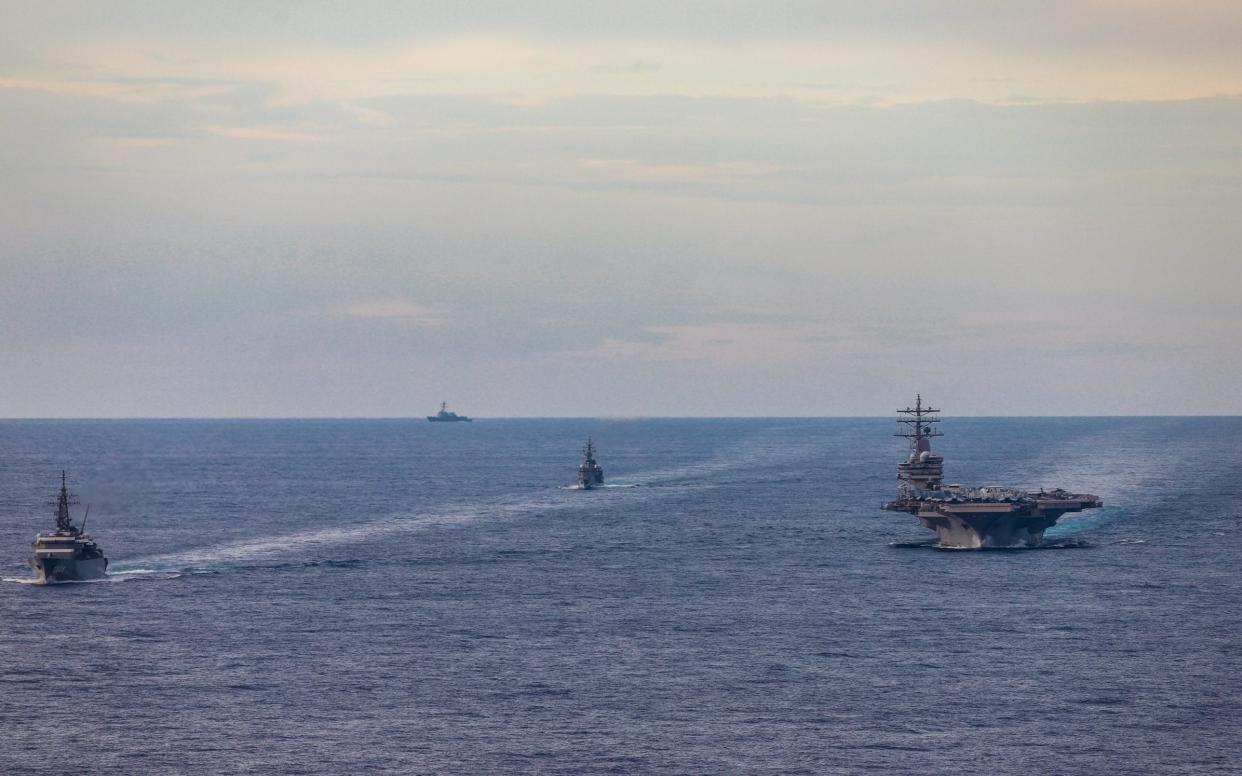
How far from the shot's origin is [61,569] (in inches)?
5310

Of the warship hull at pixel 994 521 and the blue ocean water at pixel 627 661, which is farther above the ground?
the warship hull at pixel 994 521

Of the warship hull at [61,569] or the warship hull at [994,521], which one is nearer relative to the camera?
the warship hull at [61,569]

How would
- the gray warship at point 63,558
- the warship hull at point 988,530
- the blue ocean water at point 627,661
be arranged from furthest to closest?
1. the warship hull at point 988,530
2. the gray warship at point 63,558
3. the blue ocean water at point 627,661

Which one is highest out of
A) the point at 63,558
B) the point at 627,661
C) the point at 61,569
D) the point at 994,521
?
the point at 994,521

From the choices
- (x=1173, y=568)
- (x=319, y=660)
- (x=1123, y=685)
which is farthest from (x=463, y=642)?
(x=1173, y=568)

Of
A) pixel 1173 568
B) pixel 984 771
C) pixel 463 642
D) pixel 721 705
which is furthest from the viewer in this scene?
pixel 1173 568

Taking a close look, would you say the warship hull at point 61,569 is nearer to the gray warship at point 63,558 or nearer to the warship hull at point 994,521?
the gray warship at point 63,558

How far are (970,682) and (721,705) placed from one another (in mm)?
16107

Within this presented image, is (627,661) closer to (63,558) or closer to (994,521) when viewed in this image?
(63,558)

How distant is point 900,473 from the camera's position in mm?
182500

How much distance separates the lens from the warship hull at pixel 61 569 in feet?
442

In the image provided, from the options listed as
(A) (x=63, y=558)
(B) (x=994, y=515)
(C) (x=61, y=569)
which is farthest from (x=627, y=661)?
(B) (x=994, y=515)

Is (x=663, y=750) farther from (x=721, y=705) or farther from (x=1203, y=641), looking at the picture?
(x=1203, y=641)

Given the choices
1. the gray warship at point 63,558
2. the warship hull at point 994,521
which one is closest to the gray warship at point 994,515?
the warship hull at point 994,521
